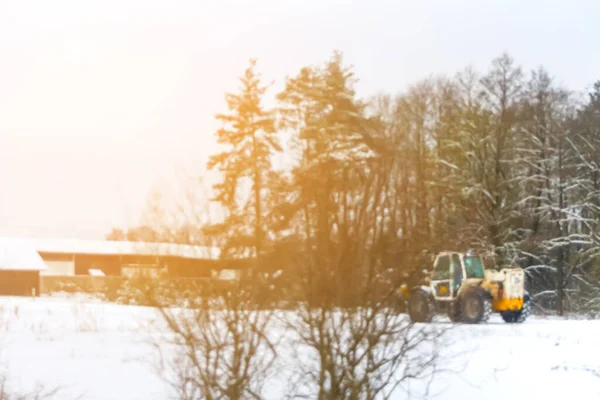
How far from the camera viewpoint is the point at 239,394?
753 centimetres

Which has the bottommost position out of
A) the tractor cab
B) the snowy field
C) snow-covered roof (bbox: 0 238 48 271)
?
the snowy field

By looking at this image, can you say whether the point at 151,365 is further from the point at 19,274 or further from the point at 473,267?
the point at 19,274

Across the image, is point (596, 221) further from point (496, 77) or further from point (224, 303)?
point (224, 303)

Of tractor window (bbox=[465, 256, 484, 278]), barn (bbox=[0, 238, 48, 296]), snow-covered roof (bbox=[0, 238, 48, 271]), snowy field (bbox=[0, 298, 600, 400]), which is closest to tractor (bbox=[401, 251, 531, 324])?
tractor window (bbox=[465, 256, 484, 278])

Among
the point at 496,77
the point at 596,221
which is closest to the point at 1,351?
Answer: the point at 596,221

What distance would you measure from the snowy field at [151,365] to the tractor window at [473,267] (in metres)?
7.63

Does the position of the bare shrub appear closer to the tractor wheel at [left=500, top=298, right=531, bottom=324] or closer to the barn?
the tractor wheel at [left=500, top=298, right=531, bottom=324]

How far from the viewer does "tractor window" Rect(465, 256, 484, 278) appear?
2570cm

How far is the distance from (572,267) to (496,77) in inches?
399

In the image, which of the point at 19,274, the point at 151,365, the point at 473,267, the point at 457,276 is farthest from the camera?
the point at 19,274

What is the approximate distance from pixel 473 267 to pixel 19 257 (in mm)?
41247

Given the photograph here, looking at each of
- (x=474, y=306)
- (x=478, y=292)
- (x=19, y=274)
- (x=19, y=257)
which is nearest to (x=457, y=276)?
(x=478, y=292)

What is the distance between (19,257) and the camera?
58812 millimetres

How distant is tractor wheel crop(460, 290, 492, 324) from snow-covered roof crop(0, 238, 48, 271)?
1592 inches
